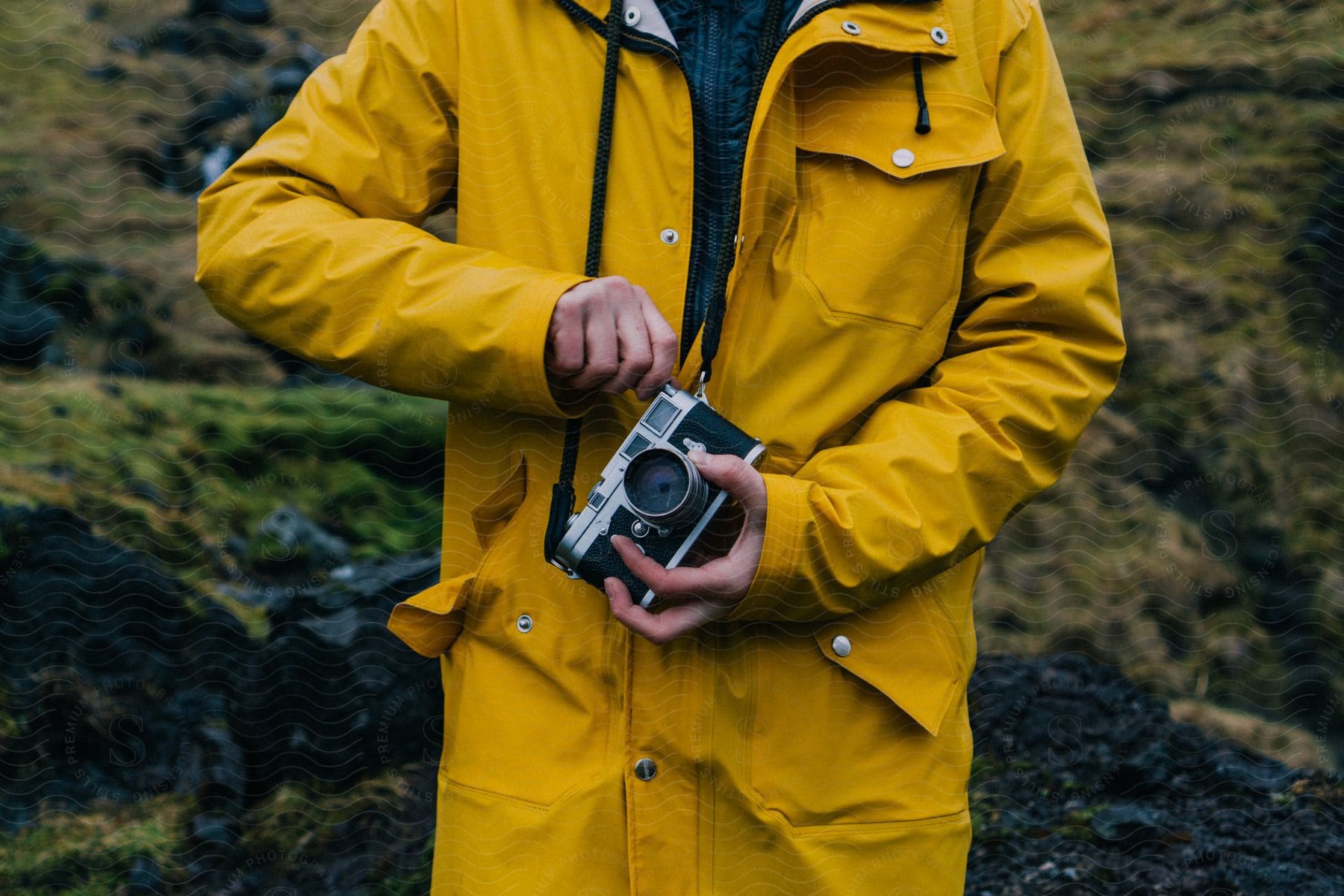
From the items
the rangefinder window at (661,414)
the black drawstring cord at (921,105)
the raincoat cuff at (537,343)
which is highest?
the black drawstring cord at (921,105)

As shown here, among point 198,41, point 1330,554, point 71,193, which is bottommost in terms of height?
point 1330,554

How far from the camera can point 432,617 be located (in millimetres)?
1173

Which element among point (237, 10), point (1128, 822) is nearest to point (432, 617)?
point (1128, 822)

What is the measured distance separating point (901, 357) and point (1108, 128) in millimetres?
1809

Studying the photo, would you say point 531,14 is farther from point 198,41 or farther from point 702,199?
point 198,41

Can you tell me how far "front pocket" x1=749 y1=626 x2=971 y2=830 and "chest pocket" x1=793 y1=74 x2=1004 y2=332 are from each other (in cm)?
33

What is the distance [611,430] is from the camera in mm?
1177

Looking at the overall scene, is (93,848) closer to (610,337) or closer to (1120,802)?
(610,337)

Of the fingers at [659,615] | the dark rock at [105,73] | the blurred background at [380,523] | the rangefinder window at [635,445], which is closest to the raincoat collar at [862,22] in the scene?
the rangefinder window at [635,445]

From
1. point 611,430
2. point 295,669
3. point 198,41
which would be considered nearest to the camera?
point 611,430

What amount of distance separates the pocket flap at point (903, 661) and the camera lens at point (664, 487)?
20 cm

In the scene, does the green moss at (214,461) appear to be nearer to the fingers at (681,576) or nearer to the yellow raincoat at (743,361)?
the yellow raincoat at (743,361)

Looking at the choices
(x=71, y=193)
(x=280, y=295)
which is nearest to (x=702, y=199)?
(x=280, y=295)

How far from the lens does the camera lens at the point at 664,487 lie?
1052 millimetres
